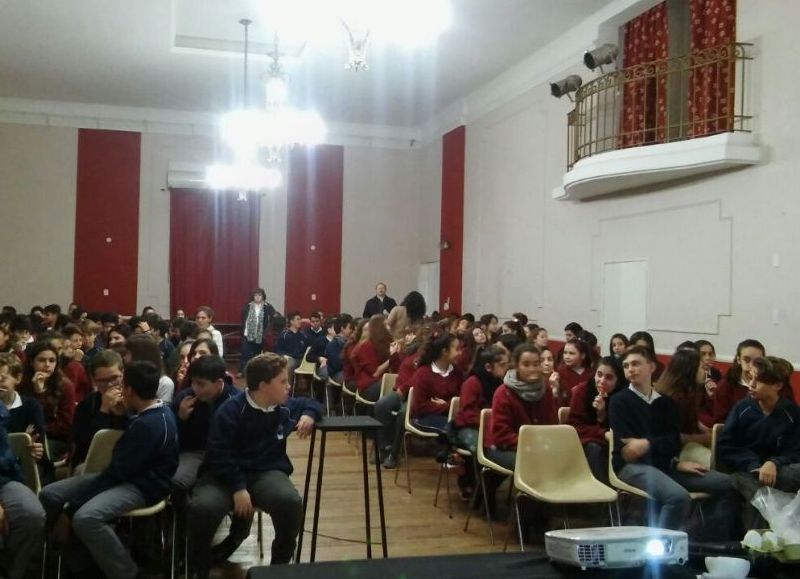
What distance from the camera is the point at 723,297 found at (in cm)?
775

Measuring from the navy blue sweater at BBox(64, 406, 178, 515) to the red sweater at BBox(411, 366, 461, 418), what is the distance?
2.46 metres

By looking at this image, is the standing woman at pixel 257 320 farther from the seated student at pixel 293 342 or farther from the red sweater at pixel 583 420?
the red sweater at pixel 583 420

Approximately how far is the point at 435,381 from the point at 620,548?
3.78m

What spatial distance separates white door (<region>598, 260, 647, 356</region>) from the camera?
901 cm

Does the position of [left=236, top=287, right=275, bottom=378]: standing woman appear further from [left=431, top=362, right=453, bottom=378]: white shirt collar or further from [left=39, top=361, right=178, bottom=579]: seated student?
[left=39, top=361, right=178, bottom=579]: seated student

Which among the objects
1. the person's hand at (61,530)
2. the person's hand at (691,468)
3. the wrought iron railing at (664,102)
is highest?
the wrought iron railing at (664,102)

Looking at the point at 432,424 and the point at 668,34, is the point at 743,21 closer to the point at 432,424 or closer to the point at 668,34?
the point at 668,34

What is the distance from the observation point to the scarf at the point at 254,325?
11984 millimetres

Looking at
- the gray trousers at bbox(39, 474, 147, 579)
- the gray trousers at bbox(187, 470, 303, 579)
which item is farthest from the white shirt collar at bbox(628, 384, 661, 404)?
the gray trousers at bbox(39, 474, 147, 579)

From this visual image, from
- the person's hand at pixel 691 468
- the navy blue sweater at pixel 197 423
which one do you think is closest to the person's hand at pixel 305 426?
the navy blue sweater at pixel 197 423

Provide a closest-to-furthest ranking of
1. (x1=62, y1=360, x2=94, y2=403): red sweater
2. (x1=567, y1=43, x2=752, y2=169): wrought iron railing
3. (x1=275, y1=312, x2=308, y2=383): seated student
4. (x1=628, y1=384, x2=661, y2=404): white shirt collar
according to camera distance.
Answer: (x1=628, y1=384, x2=661, y2=404): white shirt collar, (x1=62, y1=360, x2=94, y2=403): red sweater, (x1=567, y1=43, x2=752, y2=169): wrought iron railing, (x1=275, y1=312, x2=308, y2=383): seated student

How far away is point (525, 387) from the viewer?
4.68 meters

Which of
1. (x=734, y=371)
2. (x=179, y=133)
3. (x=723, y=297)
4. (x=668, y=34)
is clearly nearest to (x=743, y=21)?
(x=668, y=34)

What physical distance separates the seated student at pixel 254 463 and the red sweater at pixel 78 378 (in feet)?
6.12
